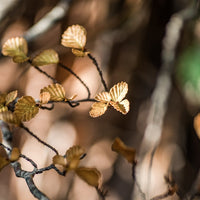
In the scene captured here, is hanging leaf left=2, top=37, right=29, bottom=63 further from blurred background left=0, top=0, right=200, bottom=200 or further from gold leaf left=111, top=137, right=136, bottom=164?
blurred background left=0, top=0, right=200, bottom=200

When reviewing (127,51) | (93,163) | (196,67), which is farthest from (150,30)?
(93,163)

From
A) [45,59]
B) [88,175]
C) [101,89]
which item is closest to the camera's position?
[88,175]

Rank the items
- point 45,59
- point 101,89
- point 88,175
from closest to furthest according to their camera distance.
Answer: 1. point 88,175
2. point 45,59
3. point 101,89

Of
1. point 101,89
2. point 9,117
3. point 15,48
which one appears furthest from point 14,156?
point 101,89

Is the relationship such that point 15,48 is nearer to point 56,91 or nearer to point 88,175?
point 56,91

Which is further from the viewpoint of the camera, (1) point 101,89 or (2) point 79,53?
(1) point 101,89

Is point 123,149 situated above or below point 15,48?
below

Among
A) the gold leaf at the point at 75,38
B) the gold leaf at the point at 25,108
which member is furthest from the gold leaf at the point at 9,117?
the gold leaf at the point at 75,38
